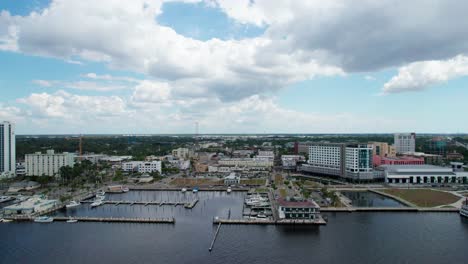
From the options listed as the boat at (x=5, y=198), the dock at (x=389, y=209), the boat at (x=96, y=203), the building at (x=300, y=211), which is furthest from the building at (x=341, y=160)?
the boat at (x=5, y=198)

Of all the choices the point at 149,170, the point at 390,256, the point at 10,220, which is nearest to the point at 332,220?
the point at 390,256

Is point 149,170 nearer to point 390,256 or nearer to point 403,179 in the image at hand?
point 403,179

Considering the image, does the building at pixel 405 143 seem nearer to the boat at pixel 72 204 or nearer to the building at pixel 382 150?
the building at pixel 382 150

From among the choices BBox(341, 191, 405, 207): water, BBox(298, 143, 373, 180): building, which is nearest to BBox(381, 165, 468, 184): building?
BBox(298, 143, 373, 180): building

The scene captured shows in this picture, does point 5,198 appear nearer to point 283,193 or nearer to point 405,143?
point 283,193

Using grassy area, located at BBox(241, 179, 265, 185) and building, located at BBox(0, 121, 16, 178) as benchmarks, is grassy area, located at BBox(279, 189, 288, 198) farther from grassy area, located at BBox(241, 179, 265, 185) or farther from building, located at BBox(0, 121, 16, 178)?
building, located at BBox(0, 121, 16, 178)

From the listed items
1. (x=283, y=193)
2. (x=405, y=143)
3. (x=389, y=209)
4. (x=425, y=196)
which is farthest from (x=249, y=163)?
(x=405, y=143)

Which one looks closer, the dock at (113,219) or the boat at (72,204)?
the dock at (113,219)
